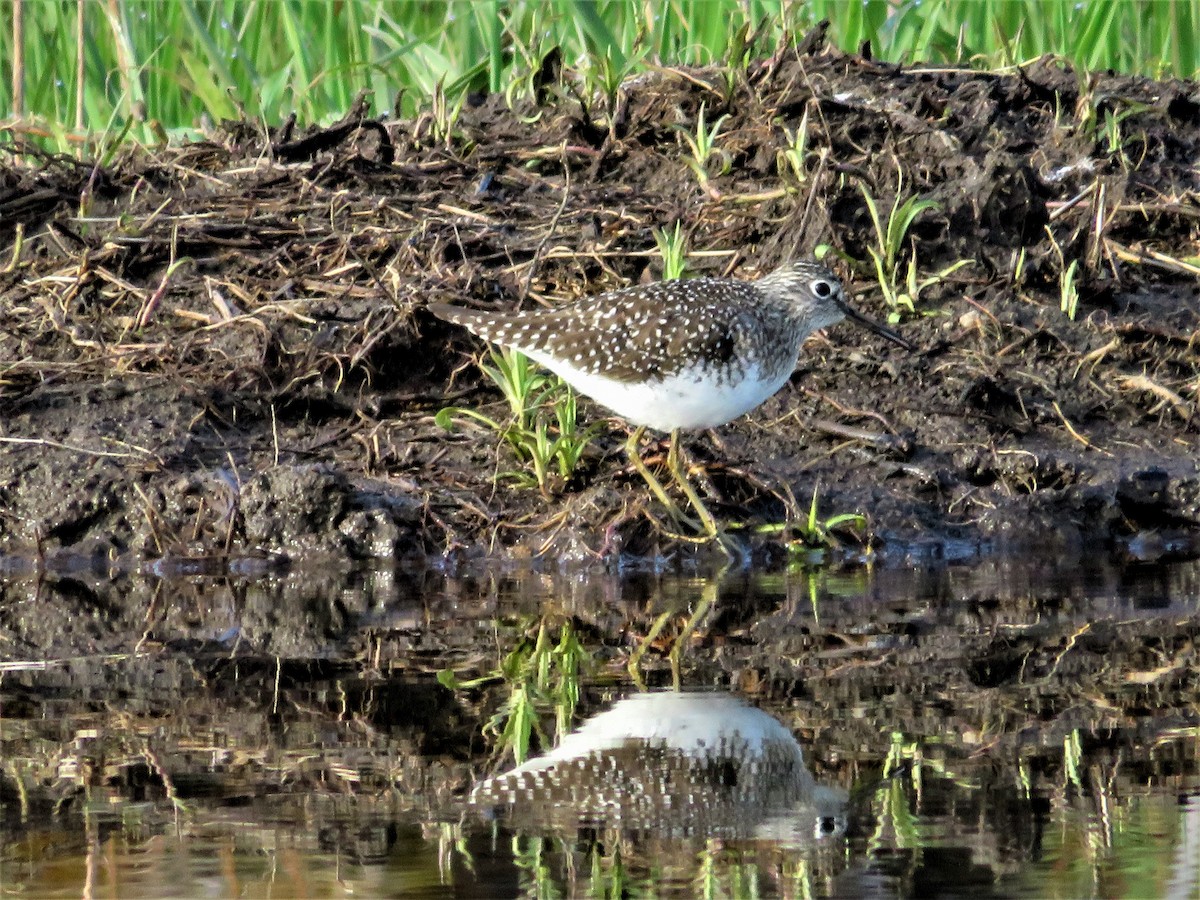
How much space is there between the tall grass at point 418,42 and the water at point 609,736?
4519 mm

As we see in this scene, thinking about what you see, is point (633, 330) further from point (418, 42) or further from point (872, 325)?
point (418, 42)

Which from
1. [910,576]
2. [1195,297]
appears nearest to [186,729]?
[910,576]

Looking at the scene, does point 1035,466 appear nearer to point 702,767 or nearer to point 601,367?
point 601,367

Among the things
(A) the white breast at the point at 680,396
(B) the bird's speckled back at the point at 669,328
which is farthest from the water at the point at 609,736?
(B) the bird's speckled back at the point at 669,328

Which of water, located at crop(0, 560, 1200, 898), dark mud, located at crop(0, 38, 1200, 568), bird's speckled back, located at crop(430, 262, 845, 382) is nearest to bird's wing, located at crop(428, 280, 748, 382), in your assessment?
bird's speckled back, located at crop(430, 262, 845, 382)

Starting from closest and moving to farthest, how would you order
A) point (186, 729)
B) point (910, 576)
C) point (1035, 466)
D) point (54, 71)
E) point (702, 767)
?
point (702, 767)
point (186, 729)
point (910, 576)
point (1035, 466)
point (54, 71)

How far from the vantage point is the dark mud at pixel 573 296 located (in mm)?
7785

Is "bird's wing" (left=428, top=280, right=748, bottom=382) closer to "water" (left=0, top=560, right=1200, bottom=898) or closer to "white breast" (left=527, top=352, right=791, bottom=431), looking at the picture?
"white breast" (left=527, top=352, right=791, bottom=431)

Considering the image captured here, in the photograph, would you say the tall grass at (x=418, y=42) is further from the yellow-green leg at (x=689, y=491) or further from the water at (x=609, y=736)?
the water at (x=609, y=736)

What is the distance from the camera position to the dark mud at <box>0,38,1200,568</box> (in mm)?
7785

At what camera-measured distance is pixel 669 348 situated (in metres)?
7.34

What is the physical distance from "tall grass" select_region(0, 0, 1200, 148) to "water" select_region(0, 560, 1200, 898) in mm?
4519

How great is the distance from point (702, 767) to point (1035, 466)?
3.82 meters

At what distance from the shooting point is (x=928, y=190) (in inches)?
366
